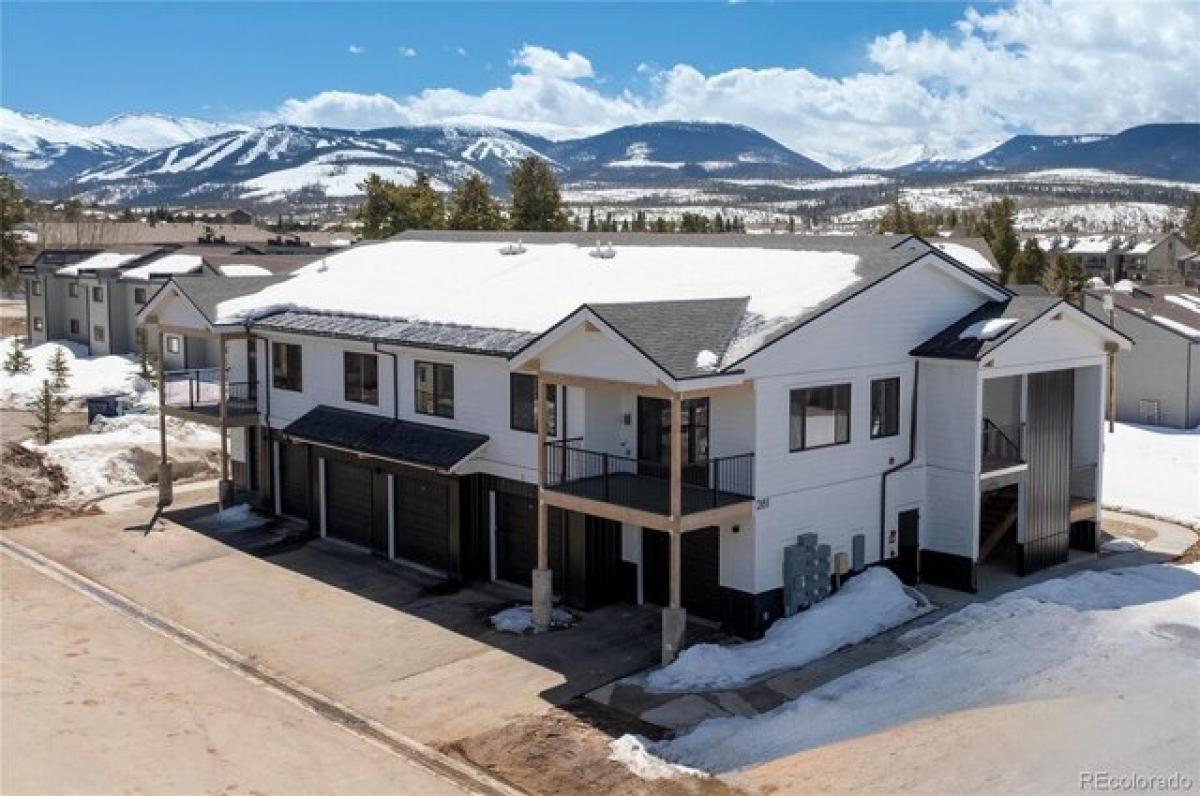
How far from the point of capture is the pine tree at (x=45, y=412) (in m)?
35.7

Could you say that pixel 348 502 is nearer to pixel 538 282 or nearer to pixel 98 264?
pixel 538 282

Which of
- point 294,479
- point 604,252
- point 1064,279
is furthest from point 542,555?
point 1064,279

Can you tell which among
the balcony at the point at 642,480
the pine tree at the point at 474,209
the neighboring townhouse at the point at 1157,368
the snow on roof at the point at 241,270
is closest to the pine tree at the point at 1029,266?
the neighboring townhouse at the point at 1157,368

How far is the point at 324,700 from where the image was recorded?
17.6 metres

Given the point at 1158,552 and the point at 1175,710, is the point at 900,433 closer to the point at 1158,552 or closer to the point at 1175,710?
the point at 1158,552

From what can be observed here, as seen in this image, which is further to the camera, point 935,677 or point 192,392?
point 192,392

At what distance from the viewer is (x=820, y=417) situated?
20797 mm

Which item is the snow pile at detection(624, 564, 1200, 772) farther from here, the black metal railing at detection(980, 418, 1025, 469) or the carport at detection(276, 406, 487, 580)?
the carport at detection(276, 406, 487, 580)

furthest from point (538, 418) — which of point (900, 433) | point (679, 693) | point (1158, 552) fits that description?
point (1158, 552)

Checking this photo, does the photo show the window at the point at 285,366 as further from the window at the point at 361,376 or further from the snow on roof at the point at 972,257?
the snow on roof at the point at 972,257

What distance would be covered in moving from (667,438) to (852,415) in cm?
325

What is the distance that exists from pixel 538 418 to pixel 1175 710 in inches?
410

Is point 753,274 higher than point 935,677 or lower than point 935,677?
higher

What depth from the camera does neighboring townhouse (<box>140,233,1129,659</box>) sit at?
19.7 metres
